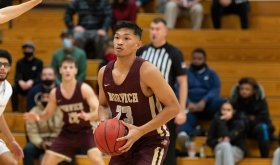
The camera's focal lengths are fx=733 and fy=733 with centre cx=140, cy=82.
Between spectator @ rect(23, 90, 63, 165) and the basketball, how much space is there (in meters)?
4.10

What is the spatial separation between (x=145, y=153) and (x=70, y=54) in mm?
5352

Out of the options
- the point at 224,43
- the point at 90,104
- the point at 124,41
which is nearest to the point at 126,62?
the point at 124,41

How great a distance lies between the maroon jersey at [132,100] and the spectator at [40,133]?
3.95 m

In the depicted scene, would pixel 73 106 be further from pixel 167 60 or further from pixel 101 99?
pixel 101 99

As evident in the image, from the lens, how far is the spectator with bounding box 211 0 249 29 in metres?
11.8

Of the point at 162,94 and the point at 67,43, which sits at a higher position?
the point at 162,94

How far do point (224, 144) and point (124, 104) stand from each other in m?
3.62

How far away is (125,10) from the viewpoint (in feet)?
38.1

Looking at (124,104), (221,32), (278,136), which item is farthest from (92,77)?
(124,104)

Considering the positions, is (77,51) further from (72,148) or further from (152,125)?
(152,125)

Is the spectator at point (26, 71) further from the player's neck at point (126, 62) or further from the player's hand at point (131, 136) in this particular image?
the player's hand at point (131, 136)

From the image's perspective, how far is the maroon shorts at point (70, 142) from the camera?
27.6 feet

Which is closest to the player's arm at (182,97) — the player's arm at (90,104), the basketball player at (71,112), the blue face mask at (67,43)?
the player's arm at (90,104)

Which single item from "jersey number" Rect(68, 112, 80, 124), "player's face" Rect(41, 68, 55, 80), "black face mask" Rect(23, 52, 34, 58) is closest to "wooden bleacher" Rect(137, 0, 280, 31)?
"black face mask" Rect(23, 52, 34, 58)
